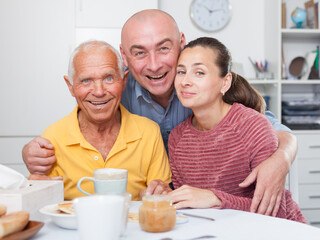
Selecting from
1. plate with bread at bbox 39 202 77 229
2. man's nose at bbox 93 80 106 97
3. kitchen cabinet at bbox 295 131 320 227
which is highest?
man's nose at bbox 93 80 106 97

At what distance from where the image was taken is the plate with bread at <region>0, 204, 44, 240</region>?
769 mm

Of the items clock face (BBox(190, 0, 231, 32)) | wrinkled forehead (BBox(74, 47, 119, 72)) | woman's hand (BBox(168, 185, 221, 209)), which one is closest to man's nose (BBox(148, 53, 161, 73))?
wrinkled forehead (BBox(74, 47, 119, 72))

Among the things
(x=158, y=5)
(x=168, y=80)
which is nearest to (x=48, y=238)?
(x=168, y=80)

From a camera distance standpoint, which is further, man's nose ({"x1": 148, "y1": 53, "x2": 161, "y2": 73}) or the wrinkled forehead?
man's nose ({"x1": 148, "y1": 53, "x2": 161, "y2": 73})

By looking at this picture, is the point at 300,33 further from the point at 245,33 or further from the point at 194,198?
the point at 194,198

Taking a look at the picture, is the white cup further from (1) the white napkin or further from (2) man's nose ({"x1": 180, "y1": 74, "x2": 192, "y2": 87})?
(2) man's nose ({"x1": 180, "y1": 74, "x2": 192, "y2": 87})

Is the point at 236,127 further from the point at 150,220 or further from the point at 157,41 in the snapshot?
the point at 150,220

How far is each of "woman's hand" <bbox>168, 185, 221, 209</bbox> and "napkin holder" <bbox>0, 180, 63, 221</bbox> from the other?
0.34m

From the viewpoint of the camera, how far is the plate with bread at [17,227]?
769 millimetres

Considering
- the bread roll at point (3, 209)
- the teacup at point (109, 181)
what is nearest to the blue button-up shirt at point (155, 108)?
the teacup at point (109, 181)

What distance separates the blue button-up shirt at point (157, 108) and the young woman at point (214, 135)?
1.05ft

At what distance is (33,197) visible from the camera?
3.21ft

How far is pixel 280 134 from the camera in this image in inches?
66.4

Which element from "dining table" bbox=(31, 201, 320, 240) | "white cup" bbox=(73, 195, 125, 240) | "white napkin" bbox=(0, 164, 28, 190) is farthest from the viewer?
"white napkin" bbox=(0, 164, 28, 190)
